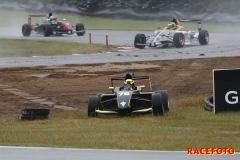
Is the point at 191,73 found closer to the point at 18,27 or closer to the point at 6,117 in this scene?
the point at 6,117

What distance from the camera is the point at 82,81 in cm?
2194

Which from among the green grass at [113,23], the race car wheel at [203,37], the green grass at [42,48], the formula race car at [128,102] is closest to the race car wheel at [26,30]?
the green grass at [42,48]

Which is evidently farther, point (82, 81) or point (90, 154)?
point (82, 81)

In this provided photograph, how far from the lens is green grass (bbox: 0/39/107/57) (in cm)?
3322

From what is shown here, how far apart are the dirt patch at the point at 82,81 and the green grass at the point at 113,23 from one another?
20.0 meters

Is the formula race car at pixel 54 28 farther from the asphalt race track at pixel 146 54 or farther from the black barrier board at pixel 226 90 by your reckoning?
the black barrier board at pixel 226 90

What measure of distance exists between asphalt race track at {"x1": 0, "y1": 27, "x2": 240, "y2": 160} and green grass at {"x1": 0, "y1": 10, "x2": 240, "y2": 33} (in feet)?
10.4

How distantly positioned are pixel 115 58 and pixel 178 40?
17.7 ft

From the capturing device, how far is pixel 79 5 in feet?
177

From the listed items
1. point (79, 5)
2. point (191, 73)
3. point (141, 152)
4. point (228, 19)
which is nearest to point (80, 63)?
point (191, 73)

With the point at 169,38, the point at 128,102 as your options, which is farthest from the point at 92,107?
the point at 169,38

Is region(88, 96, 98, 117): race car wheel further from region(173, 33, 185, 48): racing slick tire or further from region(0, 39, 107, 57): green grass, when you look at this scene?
region(173, 33, 185, 48): racing slick tire

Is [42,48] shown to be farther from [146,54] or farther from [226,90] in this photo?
[226,90]

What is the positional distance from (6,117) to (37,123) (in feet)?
5.97
